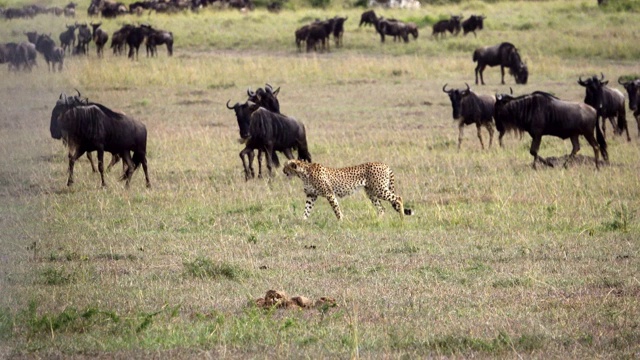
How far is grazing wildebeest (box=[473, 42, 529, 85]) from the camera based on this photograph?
25.4m

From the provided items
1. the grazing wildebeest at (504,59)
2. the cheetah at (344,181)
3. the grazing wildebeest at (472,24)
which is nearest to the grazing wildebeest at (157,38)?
the grazing wildebeest at (504,59)

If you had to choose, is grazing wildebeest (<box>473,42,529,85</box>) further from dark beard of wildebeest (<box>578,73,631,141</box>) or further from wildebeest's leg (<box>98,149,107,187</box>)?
wildebeest's leg (<box>98,149,107,187</box>)

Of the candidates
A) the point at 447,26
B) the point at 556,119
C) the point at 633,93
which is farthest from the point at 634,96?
the point at 447,26

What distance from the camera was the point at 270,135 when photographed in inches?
516

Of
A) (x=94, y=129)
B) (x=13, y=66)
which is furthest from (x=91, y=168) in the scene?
(x=13, y=66)

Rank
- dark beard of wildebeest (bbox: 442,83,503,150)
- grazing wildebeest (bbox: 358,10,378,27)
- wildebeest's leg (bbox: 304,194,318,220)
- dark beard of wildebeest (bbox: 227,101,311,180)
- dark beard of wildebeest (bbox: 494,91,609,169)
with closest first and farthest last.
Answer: wildebeest's leg (bbox: 304,194,318,220) < dark beard of wildebeest (bbox: 227,101,311,180) < dark beard of wildebeest (bbox: 494,91,609,169) < dark beard of wildebeest (bbox: 442,83,503,150) < grazing wildebeest (bbox: 358,10,378,27)

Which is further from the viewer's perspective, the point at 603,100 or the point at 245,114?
the point at 603,100

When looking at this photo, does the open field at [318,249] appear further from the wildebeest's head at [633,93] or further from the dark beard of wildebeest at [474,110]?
the wildebeest's head at [633,93]

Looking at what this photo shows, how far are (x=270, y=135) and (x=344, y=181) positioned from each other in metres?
3.03

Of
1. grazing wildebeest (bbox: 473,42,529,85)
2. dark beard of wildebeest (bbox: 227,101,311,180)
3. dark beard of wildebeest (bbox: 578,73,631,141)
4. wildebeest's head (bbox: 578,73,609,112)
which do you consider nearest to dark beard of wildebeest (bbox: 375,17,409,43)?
grazing wildebeest (bbox: 473,42,529,85)

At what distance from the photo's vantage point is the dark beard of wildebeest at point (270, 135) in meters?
13.0

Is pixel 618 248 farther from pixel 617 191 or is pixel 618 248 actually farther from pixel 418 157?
pixel 418 157

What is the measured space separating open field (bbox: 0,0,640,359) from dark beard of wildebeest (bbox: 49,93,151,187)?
15.3 inches

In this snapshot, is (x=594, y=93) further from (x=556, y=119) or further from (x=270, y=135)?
(x=270, y=135)
